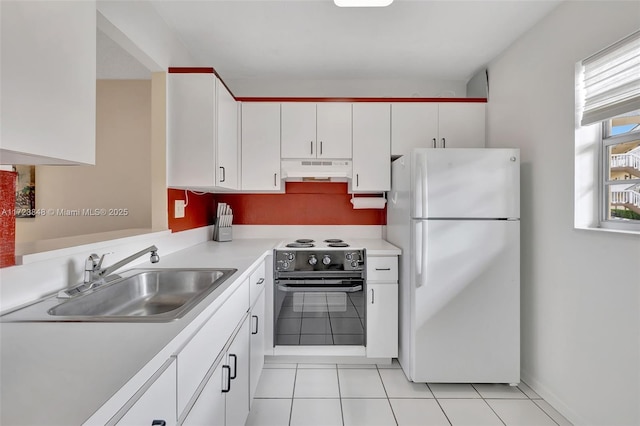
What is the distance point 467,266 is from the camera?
2.15 m

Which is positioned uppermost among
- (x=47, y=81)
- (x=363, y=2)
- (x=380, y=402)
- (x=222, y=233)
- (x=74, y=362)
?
(x=363, y=2)

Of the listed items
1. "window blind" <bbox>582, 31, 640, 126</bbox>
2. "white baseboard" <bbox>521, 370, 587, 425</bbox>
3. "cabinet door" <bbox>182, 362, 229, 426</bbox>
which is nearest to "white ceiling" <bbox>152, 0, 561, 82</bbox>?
"window blind" <bbox>582, 31, 640, 126</bbox>

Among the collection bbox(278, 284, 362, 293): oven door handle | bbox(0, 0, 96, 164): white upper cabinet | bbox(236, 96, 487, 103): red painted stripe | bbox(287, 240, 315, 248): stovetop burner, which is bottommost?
bbox(278, 284, 362, 293): oven door handle

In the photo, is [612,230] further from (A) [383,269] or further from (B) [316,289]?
(B) [316,289]

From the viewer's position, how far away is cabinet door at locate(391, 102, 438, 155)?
2814 mm

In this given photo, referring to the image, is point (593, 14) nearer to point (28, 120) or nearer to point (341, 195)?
point (341, 195)

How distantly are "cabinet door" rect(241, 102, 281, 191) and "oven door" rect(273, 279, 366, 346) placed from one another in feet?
3.40

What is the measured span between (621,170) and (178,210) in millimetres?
2728

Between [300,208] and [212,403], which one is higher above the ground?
[300,208]

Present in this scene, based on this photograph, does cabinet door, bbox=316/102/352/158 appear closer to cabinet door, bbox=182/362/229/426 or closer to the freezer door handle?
the freezer door handle

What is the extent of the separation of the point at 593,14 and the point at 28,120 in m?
2.53

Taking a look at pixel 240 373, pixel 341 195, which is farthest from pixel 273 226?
pixel 240 373

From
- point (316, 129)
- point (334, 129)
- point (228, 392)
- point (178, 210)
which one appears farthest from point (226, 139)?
point (228, 392)

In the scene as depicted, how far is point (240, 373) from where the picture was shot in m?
1.57
